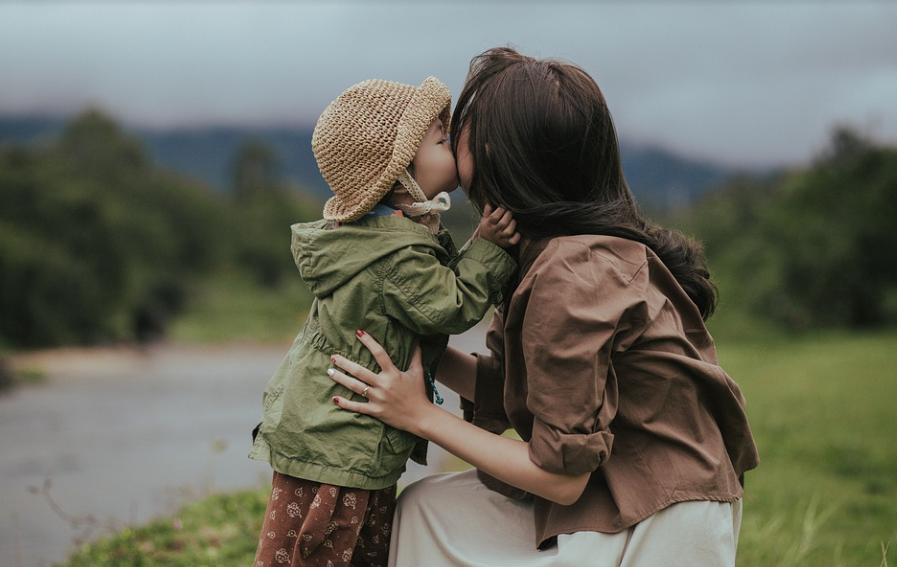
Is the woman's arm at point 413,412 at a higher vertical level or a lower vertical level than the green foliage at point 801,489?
higher

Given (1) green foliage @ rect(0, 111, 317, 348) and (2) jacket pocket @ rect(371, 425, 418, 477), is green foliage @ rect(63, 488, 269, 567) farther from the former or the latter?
(1) green foliage @ rect(0, 111, 317, 348)

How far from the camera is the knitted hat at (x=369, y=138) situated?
2.17 m

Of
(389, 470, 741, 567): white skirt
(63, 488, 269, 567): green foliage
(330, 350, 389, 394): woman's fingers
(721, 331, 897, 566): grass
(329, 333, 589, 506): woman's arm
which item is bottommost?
(721, 331, 897, 566): grass

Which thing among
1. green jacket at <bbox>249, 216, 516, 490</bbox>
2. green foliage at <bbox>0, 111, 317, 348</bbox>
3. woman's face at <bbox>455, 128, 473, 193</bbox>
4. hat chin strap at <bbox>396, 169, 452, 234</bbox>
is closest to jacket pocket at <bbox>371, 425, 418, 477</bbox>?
Answer: green jacket at <bbox>249, 216, 516, 490</bbox>

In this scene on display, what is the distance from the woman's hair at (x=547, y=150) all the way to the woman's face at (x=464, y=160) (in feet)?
0.08

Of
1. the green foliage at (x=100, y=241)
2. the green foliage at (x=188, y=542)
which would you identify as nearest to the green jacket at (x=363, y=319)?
the green foliage at (x=188, y=542)

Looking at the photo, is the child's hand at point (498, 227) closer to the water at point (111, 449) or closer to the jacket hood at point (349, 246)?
the jacket hood at point (349, 246)

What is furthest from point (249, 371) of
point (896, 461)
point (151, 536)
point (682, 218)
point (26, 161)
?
point (682, 218)

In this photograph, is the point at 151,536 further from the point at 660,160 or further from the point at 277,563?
the point at 660,160

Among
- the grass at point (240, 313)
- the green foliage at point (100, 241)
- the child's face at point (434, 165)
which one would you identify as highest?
the child's face at point (434, 165)

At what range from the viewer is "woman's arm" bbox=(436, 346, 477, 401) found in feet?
8.39

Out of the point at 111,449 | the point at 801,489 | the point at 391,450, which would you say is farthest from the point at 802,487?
the point at 111,449

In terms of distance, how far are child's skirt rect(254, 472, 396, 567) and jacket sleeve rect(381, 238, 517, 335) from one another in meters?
0.44

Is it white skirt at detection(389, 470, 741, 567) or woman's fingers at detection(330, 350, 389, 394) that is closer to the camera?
A: white skirt at detection(389, 470, 741, 567)
